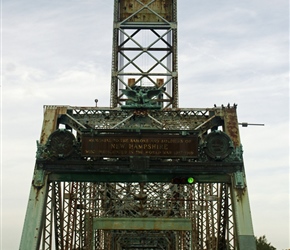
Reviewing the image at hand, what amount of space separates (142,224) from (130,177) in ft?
26.7

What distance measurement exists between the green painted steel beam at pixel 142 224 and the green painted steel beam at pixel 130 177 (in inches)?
312

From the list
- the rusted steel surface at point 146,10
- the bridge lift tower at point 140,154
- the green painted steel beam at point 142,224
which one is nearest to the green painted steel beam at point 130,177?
the bridge lift tower at point 140,154

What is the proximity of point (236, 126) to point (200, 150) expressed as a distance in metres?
2.00

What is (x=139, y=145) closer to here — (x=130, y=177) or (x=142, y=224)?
(x=130, y=177)

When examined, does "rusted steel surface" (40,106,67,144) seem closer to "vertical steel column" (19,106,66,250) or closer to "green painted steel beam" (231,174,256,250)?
"vertical steel column" (19,106,66,250)

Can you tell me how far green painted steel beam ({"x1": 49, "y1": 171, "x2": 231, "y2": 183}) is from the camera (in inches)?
934

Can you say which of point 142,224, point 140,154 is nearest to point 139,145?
point 140,154

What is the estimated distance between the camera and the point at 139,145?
2381 centimetres

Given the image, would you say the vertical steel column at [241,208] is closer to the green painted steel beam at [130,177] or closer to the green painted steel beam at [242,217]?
the green painted steel beam at [242,217]

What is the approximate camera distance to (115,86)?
31.8m

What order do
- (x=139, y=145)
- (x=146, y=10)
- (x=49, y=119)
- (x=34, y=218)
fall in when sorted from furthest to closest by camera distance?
1. (x=146, y=10)
2. (x=49, y=119)
3. (x=139, y=145)
4. (x=34, y=218)

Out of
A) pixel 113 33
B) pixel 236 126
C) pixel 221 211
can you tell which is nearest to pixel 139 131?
pixel 236 126

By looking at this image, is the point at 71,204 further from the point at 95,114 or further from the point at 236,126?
the point at 236,126

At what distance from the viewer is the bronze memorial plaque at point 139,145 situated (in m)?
23.7
